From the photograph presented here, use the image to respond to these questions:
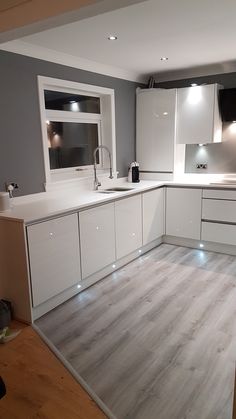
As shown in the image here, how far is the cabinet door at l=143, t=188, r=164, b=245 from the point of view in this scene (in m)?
3.87

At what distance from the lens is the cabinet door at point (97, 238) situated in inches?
116

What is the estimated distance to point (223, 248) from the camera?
3.93 metres

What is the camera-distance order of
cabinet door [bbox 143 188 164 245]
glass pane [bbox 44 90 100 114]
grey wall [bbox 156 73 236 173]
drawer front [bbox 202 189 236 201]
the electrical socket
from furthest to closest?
the electrical socket
grey wall [bbox 156 73 236 173]
cabinet door [bbox 143 188 164 245]
drawer front [bbox 202 189 236 201]
glass pane [bbox 44 90 100 114]

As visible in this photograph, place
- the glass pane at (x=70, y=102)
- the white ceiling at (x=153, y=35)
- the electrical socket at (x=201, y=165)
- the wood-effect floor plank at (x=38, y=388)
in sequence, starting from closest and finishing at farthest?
the wood-effect floor plank at (x=38, y=388), the white ceiling at (x=153, y=35), the glass pane at (x=70, y=102), the electrical socket at (x=201, y=165)

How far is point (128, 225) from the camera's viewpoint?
357cm

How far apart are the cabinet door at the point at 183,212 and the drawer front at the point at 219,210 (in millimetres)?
88

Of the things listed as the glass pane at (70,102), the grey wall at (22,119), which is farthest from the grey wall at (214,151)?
the grey wall at (22,119)

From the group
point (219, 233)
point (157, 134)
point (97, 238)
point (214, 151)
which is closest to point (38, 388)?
point (97, 238)

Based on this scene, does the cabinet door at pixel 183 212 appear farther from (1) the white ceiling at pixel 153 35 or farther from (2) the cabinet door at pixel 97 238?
(1) the white ceiling at pixel 153 35

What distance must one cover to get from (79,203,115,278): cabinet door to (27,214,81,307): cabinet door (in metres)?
0.10

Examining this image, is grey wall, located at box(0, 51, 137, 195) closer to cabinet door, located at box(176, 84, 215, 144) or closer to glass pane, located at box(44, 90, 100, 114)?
glass pane, located at box(44, 90, 100, 114)

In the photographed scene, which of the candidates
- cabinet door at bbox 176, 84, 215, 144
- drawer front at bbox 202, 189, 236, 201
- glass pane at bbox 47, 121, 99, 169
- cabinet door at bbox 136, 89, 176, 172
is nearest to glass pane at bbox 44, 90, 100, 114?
glass pane at bbox 47, 121, 99, 169

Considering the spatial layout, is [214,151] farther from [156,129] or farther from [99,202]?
[99,202]

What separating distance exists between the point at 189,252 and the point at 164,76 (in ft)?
8.05
